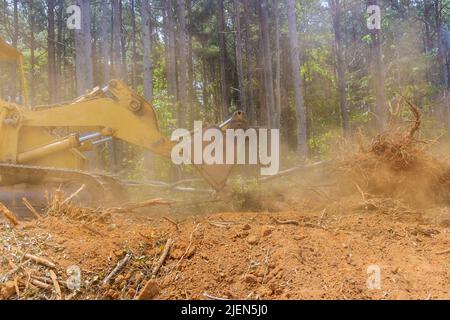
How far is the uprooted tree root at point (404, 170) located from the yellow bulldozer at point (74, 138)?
7.78 ft

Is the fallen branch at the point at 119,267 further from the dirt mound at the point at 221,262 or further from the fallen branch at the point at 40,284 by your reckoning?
the fallen branch at the point at 40,284

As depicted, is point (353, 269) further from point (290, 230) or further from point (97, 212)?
point (97, 212)

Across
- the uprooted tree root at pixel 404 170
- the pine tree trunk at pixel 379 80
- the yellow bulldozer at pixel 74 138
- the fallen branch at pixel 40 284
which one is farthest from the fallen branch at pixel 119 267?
the pine tree trunk at pixel 379 80

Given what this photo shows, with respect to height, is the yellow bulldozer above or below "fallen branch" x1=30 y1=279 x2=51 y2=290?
above

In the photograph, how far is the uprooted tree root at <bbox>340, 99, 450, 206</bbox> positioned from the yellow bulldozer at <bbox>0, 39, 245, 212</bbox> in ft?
7.78

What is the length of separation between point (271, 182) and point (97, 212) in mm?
4861

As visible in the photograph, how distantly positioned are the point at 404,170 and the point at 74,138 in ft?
18.3

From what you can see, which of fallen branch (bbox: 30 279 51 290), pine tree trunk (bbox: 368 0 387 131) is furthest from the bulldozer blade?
pine tree trunk (bbox: 368 0 387 131)

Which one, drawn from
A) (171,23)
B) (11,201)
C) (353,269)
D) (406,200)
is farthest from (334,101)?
(353,269)

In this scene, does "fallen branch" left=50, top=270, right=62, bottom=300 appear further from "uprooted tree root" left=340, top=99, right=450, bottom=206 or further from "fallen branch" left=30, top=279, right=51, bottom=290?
"uprooted tree root" left=340, top=99, right=450, bottom=206

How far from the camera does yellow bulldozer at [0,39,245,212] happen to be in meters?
6.97

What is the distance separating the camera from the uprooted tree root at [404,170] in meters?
7.26
